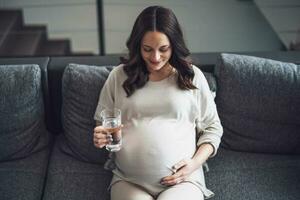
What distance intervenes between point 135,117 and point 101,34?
173cm

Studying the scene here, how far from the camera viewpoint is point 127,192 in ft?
5.35

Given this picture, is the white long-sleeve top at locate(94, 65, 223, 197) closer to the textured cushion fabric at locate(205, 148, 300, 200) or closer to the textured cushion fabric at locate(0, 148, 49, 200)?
the textured cushion fabric at locate(205, 148, 300, 200)

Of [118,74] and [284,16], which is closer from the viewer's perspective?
[118,74]

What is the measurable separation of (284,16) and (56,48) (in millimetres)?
1989

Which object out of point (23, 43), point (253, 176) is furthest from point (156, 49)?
point (23, 43)

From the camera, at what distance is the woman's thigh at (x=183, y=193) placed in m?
1.58

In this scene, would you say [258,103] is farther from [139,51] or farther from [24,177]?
[24,177]

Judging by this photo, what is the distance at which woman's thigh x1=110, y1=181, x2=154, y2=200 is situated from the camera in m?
1.60

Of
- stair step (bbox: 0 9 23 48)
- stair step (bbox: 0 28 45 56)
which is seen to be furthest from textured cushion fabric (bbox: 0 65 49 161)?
stair step (bbox: 0 9 23 48)

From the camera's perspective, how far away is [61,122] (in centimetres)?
212

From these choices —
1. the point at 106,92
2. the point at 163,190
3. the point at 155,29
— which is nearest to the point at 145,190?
the point at 163,190

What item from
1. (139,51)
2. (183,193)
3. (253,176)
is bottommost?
(253,176)

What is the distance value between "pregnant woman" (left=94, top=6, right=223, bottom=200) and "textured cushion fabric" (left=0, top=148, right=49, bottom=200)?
355mm

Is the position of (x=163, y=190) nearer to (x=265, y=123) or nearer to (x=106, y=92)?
(x=106, y=92)
